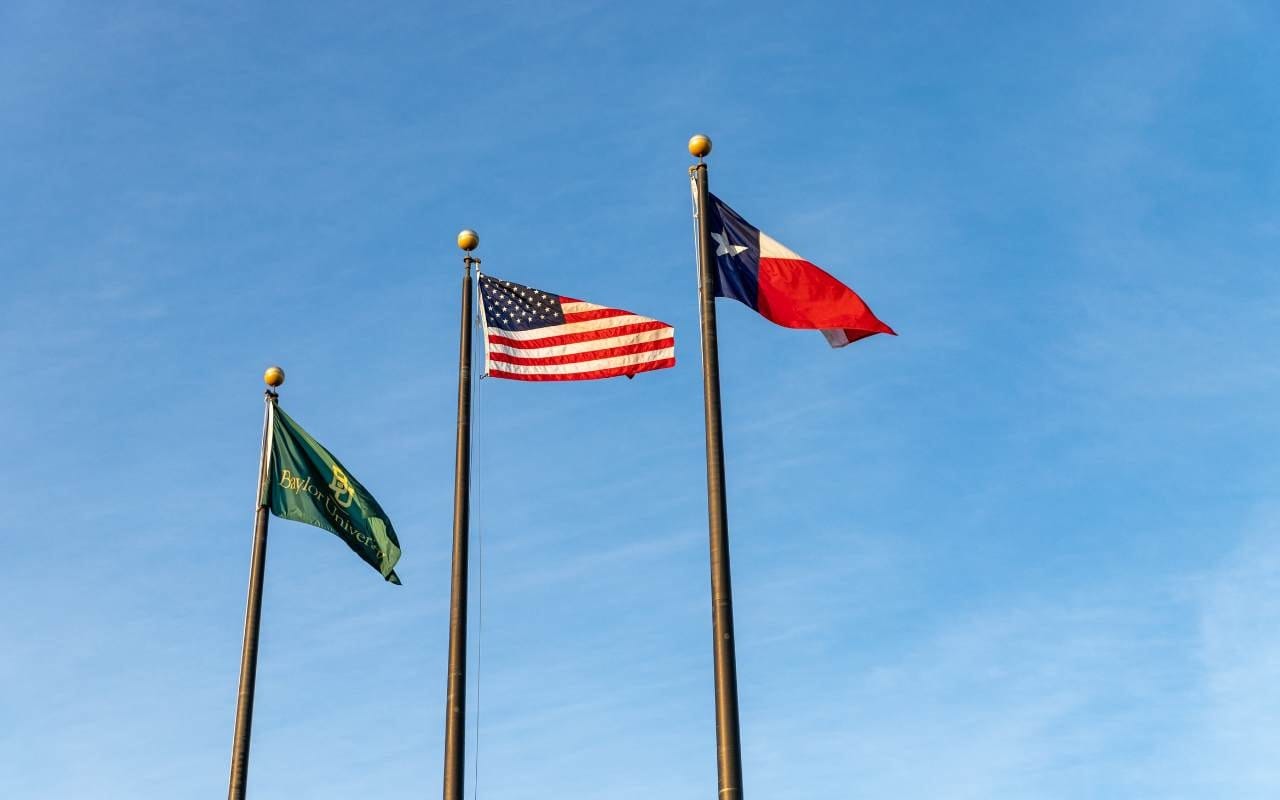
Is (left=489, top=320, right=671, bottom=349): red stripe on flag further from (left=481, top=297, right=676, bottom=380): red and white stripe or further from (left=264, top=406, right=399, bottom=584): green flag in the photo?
(left=264, top=406, right=399, bottom=584): green flag

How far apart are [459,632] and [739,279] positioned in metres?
6.25

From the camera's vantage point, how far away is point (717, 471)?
18.0 m

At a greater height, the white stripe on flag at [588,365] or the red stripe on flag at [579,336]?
the red stripe on flag at [579,336]

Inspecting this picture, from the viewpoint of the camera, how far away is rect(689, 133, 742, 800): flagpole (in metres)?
16.1

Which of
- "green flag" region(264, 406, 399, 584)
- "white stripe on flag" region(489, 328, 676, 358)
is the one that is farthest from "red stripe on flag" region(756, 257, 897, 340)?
"green flag" region(264, 406, 399, 584)

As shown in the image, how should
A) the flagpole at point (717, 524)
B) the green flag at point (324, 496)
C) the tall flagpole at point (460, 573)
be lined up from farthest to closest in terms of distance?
the green flag at point (324, 496)
the tall flagpole at point (460, 573)
the flagpole at point (717, 524)

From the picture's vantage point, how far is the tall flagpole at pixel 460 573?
19.5 m

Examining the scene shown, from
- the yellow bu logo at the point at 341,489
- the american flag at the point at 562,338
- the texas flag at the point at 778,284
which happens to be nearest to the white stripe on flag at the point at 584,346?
the american flag at the point at 562,338

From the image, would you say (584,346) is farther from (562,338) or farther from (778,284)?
(778,284)

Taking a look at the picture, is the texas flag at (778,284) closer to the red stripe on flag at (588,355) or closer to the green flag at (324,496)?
the red stripe on flag at (588,355)

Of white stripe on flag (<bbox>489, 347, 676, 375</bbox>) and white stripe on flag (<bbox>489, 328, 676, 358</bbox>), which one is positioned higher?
white stripe on flag (<bbox>489, 328, 676, 358</bbox>)

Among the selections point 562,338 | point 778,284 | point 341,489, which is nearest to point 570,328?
point 562,338

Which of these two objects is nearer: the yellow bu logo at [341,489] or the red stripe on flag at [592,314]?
the red stripe on flag at [592,314]

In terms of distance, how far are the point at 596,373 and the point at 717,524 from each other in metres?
5.37
